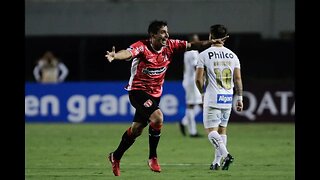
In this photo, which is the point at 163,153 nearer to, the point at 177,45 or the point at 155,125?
the point at 155,125

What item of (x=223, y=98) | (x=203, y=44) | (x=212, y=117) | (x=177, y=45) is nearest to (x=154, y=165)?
(x=212, y=117)

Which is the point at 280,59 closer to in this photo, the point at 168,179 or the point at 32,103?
the point at 32,103

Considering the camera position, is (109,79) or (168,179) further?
(109,79)

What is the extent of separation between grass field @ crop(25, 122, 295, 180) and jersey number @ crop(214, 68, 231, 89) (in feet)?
4.40

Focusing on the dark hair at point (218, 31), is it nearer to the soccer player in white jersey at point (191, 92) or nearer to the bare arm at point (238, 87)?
the bare arm at point (238, 87)

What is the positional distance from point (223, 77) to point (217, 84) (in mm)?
144

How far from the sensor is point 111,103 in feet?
89.1

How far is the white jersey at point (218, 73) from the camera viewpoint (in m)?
14.8

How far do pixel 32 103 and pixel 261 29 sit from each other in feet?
26.9

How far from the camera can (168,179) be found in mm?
13273

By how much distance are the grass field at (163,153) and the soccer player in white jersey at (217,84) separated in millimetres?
644

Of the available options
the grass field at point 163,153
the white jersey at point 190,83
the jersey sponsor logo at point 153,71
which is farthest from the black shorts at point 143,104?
the white jersey at point 190,83

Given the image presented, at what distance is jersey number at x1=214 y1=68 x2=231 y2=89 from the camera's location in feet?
48.8
